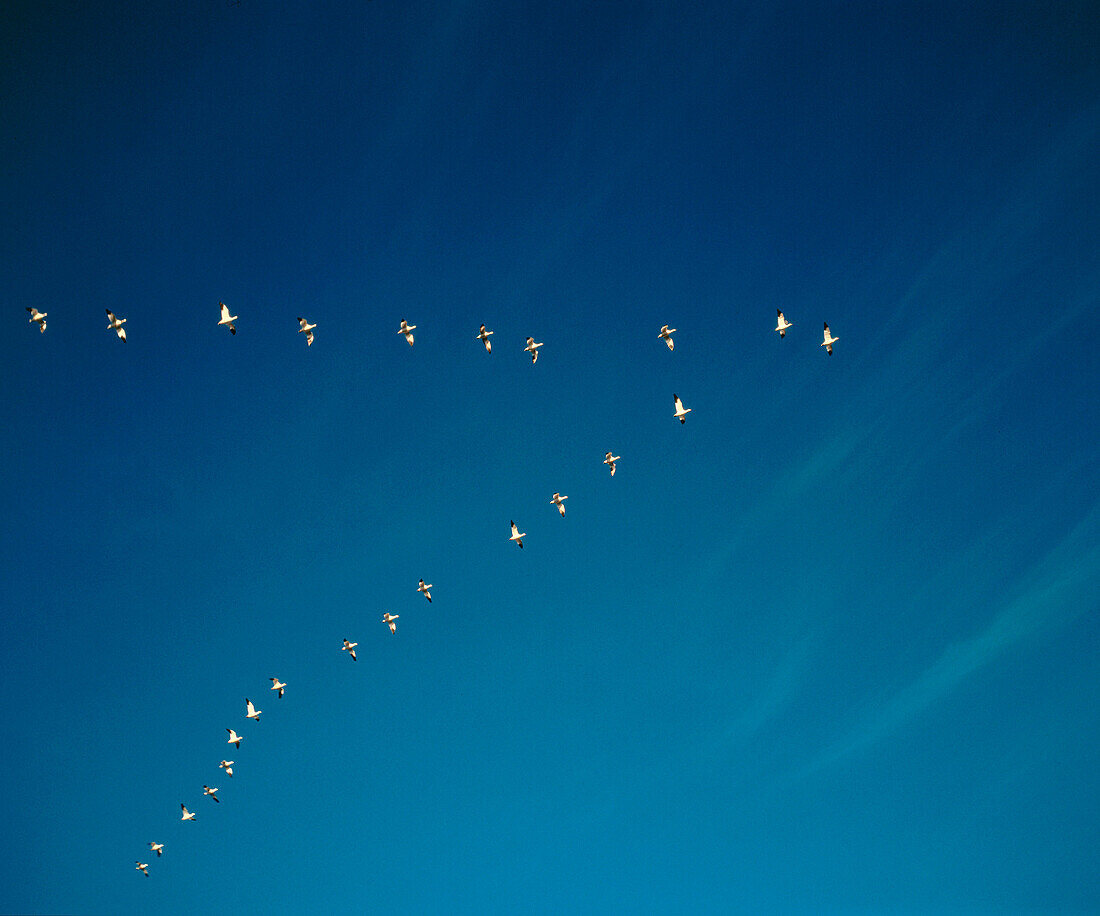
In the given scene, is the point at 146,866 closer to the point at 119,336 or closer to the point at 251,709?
the point at 251,709

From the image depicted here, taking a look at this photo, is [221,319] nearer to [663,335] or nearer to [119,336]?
[119,336]

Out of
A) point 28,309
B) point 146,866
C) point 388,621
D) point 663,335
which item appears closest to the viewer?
point 28,309

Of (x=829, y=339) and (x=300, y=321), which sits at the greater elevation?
(x=300, y=321)

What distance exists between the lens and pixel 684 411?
3312 inches

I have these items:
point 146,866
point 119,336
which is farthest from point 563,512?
point 146,866

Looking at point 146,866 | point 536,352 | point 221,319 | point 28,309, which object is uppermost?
point 28,309

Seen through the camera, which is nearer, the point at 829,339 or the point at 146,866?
the point at 829,339

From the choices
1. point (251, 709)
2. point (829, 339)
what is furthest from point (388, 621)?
point (829, 339)

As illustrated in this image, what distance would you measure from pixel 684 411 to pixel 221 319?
129 ft

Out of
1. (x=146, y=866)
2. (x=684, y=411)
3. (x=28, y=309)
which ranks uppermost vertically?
(x=28, y=309)

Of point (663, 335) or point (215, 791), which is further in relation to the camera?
point (215, 791)

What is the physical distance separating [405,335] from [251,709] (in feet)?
124

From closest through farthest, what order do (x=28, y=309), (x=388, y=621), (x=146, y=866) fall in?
(x=28, y=309), (x=388, y=621), (x=146, y=866)

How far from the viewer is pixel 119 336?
77.6 meters
